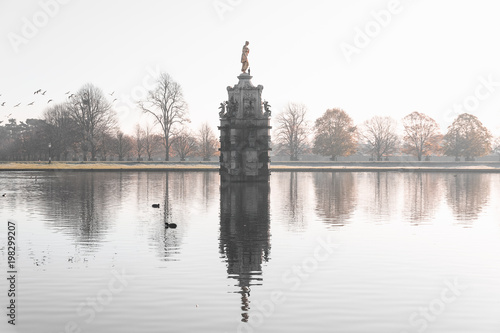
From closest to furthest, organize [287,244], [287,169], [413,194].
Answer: [287,244], [413,194], [287,169]

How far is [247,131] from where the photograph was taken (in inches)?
1914

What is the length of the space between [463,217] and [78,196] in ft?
64.9

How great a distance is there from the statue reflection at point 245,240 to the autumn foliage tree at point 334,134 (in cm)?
7829

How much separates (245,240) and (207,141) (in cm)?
11134

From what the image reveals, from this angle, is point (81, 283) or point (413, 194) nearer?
point (81, 283)

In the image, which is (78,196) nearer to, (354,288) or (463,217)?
(463,217)

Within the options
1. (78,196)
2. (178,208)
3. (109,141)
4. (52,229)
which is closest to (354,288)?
A: (52,229)

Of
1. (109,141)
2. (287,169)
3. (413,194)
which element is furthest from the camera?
(109,141)

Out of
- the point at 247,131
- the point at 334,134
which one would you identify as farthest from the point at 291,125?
the point at 247,131

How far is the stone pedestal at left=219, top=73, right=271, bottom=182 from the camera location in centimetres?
4828

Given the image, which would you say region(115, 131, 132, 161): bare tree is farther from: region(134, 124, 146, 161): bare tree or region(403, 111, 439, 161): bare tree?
region(403, 111, 439, 161): bare tree

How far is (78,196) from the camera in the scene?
33.9 m

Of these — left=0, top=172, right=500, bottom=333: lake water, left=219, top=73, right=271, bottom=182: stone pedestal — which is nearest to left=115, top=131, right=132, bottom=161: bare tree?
left=219, top=73, right=271, bottom=182: stone pedestal

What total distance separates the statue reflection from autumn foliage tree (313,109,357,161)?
78289 millimetres
